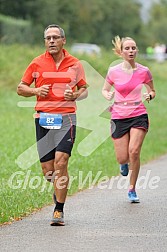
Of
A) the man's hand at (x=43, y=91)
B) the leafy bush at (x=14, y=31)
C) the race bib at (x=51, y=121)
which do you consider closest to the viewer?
the man's hand at (x=43, y=91)

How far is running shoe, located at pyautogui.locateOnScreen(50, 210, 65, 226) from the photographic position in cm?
987

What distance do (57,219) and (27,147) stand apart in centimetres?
811

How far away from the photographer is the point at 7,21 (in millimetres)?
47750

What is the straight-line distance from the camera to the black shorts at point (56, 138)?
9969mm

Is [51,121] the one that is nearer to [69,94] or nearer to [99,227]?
[69,94]

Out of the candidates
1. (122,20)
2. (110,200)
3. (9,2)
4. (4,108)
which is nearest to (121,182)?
(110,200)

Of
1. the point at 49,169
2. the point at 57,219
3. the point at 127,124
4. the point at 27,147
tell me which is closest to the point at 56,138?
the point at 49,169

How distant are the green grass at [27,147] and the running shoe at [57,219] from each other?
58cm

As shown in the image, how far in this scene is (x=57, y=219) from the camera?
988 centimetres

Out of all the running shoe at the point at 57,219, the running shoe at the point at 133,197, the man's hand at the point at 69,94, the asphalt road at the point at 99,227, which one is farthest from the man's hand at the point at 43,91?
the running shoe at the point at 133,197

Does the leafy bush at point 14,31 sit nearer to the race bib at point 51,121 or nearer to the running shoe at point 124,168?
the running shoe at point 124,168

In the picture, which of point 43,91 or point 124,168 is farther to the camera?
point 124,168

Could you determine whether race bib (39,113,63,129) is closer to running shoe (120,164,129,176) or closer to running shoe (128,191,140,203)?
running shoe (128,191,140,203)

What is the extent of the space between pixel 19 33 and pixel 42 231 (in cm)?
4171
